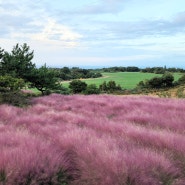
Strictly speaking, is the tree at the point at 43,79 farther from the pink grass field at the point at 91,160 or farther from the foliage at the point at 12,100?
the pink grass field at the point at 91,160

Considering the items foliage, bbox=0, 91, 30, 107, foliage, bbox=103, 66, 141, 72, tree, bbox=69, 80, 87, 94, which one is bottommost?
tree, bbox=69, 80, 87, 94

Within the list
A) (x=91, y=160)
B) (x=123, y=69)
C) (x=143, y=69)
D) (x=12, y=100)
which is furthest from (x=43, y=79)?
(x=123, y=69)

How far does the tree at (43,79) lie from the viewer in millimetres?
20786

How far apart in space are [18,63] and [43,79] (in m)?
2.10

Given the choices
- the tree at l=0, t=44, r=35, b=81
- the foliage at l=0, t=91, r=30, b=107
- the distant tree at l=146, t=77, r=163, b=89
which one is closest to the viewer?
the foliage at l=0, t=91, r=30, b=107

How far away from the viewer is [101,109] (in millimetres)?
11312

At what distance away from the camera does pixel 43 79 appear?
68.1 ft

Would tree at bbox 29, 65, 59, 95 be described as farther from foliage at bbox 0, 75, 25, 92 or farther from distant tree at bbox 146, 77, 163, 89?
distant tree at bbox 146, 77, 163, 89

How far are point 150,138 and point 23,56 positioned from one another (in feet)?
58.6

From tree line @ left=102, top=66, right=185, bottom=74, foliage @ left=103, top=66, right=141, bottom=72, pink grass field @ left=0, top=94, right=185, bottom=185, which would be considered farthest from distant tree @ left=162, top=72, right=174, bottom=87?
foliage @ left=103, top=66, right=141, bottom=72

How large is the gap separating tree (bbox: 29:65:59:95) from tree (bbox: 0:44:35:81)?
1.43 ft

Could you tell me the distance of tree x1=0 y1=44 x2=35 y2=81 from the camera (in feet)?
66.8

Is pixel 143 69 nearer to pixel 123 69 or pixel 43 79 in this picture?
pixel 123 69

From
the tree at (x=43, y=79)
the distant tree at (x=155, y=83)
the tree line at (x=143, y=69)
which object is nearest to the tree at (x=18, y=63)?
the tree at (x=43, y=79)
